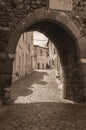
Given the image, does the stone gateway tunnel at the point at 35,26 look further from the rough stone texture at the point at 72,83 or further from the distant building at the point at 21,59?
the distant building at the point at 21,59

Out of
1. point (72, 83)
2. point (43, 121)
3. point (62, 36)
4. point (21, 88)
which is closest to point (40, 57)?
point (21, 88)

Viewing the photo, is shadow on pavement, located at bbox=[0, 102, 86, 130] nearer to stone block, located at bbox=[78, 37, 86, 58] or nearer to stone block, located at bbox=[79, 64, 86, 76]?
stone block, located at bbox=[79, 64, 86, 76]

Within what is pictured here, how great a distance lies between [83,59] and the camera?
6.53 m

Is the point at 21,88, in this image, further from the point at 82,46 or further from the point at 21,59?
the point at 21,59

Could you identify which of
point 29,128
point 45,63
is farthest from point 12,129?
point 45,63

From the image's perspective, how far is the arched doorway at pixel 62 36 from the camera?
6.20 m

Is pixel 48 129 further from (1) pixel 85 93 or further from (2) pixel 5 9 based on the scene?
(2) pixel 5 9

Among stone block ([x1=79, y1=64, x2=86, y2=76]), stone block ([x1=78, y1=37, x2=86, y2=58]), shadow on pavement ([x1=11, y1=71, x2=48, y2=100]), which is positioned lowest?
shadow on pavement ([x1=11, y1=71, x2=48, y2=100])

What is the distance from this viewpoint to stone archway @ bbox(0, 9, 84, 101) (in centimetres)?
618

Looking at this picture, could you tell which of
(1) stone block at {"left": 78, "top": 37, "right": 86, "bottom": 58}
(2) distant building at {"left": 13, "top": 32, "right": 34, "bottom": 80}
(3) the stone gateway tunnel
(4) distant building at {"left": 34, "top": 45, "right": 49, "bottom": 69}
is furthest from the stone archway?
(4) distant building at {"left": 34, "top": 45, "right": 49, "bottom": 69}

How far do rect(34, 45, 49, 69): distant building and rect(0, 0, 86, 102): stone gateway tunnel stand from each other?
103 feet

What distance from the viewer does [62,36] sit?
24.5 ft

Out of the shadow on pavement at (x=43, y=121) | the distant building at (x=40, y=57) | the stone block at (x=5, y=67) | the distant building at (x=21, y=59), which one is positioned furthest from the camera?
the distant building at (x=40, y=57)

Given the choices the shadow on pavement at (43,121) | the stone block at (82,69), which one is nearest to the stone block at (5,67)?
the shadow on pavement at (43,121)
